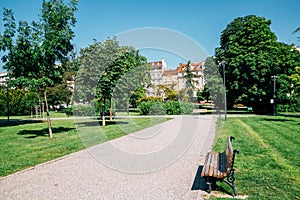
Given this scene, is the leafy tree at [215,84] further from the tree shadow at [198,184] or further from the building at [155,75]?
the tree shadow at [198,184]

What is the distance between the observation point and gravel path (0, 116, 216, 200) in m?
4.56

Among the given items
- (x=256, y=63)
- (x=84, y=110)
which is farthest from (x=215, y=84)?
(x=84, y=110)

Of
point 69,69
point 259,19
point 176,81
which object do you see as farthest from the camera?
point 176,81

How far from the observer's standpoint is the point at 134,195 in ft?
14.6

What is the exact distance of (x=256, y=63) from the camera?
27734 mm

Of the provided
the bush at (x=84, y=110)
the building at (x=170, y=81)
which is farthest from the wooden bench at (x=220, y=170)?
the building at (x=170, y=81)

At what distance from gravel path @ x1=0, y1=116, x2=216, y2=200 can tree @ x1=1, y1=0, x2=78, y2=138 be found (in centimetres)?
457

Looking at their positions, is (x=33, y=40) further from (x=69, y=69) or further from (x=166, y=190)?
(x=166, y=190)

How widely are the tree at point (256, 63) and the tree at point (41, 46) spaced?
21.7 m

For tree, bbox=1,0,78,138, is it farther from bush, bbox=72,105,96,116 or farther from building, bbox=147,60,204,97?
Result: building, bbox=147,60,204,97

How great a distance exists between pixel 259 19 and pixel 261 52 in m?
5.73

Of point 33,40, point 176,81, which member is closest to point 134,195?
point 33,40

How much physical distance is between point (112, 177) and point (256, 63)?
2626cm

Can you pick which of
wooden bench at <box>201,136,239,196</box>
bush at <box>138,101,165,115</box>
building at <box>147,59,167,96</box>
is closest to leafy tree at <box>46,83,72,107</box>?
building at <box>147,59,167,96</box>
